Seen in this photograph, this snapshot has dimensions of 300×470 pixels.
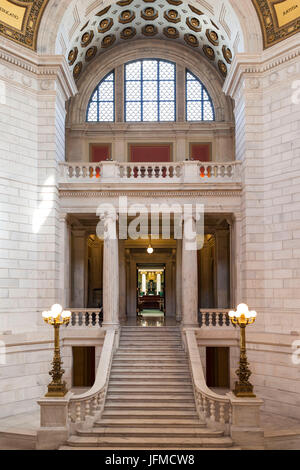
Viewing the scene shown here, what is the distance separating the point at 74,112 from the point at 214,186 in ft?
27.1

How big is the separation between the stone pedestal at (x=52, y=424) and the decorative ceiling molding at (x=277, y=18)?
12.3 metres

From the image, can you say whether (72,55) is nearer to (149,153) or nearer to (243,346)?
(149,153)

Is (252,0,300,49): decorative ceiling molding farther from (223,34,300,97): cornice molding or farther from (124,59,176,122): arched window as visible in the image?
(124,59,176,122): arched window

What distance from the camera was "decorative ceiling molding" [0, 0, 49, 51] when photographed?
1415cm

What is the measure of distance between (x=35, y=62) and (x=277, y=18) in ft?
25.6

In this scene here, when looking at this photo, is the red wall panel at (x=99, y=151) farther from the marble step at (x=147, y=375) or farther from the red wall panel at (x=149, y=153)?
the marble step at (x=147, y=375)

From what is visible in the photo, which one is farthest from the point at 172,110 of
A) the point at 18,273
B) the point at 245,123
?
the point at 18,273

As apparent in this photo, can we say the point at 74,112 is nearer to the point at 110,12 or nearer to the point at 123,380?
the point at 110,12

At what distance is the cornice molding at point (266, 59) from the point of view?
1414 centimetres

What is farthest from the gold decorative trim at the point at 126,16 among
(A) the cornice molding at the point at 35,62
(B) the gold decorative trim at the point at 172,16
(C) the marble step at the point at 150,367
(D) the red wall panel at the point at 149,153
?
(C) the marble step at the point at 150,367

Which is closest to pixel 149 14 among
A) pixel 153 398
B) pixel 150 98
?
pixel 150 98

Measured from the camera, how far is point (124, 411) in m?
12.2

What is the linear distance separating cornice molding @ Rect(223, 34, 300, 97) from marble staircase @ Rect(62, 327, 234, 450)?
30.0 ft

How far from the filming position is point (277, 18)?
1472 centimetres
